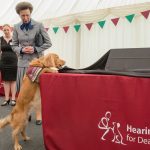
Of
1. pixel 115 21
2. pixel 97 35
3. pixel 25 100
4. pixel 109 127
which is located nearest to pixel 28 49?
pixel 25 100

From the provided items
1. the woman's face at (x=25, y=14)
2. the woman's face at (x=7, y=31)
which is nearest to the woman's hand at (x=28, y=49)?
the woman's face at (x=25, y=14)

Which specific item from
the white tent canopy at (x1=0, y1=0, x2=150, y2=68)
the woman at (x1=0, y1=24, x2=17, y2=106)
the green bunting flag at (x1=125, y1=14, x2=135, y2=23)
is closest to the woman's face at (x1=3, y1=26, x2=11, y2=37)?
the woman at (x1=0, y1=24, x2=17, y2=106)

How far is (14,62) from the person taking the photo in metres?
5.91

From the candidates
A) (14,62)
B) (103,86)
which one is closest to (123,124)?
(103,86)

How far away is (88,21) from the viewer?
265 inches

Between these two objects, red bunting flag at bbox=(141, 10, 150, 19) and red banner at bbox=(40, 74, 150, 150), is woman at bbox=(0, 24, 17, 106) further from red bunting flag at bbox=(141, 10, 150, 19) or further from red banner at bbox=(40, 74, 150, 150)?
red banner at bbox=(40, 74, 150, 150)

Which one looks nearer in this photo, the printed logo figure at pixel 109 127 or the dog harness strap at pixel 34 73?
the printed logo figure at pixel 109 127

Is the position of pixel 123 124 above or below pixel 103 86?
below

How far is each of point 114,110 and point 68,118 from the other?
1.55 feet

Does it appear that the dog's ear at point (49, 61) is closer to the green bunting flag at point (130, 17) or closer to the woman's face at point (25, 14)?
the woman's face at point (25, 14)

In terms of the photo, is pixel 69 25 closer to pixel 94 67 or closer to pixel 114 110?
pixel 94 67

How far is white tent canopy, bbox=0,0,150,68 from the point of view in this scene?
5.92m

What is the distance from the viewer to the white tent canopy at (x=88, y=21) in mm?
5918

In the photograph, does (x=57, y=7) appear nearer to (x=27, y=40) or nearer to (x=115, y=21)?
(x=115, y=21)
